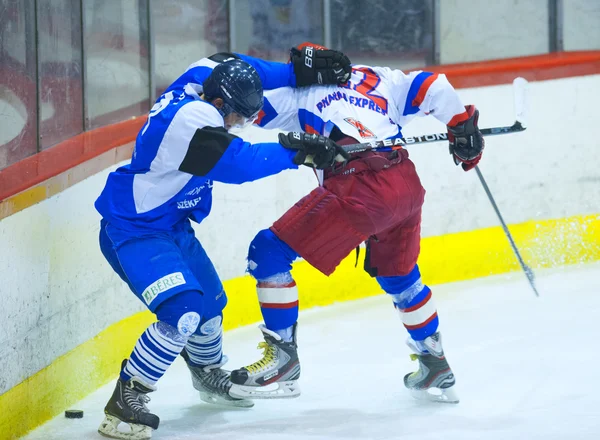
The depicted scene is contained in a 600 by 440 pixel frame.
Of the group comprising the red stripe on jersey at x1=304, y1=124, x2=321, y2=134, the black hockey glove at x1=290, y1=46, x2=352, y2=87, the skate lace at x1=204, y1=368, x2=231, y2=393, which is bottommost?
the skate lace at x1=204, y1=368, x2=231, y2=393

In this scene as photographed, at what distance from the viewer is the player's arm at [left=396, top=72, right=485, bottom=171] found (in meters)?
3.17

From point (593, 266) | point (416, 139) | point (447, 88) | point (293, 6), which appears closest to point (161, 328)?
point (416, 139)

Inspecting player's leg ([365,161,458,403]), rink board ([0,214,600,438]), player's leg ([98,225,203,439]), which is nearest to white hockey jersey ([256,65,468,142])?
player's leg ([365,161,458,403])

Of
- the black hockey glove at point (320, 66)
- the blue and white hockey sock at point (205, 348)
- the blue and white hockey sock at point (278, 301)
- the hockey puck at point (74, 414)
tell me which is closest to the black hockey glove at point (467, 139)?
the black hockey glove at point (320, 66)

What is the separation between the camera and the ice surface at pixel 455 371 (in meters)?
3.04

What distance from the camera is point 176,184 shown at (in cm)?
295

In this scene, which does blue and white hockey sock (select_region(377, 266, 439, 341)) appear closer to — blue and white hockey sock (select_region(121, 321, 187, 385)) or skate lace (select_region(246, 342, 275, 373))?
skate lace (select_region(246, 342, 275, 373))

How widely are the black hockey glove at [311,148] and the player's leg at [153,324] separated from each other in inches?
18.2

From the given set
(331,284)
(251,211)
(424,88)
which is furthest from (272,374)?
(331,284)

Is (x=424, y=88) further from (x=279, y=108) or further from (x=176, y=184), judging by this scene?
(x=176, y=184)

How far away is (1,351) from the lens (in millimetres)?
2834

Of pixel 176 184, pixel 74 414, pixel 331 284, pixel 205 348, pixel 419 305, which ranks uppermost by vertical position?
pixel 176 184

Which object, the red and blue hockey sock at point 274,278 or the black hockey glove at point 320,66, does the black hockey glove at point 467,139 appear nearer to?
the black hockey glove at point 320,66

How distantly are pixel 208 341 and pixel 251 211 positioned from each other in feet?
3.58
